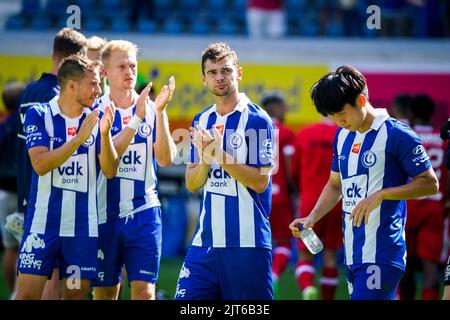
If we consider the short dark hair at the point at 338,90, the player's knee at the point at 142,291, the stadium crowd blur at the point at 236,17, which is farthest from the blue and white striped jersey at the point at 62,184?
the stadium crowd blur at the point at 236,17

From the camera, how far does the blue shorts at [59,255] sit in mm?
6320

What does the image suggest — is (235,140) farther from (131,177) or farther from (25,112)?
(25,112)

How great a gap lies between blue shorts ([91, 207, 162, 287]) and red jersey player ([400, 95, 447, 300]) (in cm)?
311

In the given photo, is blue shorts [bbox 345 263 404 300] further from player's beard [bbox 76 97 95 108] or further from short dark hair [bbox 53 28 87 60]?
short dark hair [bbox 53 28 87 60]

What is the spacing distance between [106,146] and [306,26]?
866 centimetres

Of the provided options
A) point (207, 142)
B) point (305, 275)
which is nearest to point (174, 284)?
point (305, 275)

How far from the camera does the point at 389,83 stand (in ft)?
42.0

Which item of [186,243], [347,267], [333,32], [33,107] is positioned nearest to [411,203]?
[347,267]

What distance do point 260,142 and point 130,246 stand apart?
1.43 metres

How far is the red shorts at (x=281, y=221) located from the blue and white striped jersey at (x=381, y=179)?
456 cm

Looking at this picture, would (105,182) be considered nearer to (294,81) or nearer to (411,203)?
(411,203)

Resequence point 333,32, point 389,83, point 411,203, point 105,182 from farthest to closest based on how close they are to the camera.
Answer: point 333,32 < point 389,83 < point 411,203 < point 105,182

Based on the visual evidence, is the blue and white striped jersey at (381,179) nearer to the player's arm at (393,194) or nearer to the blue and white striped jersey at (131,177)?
the player's arm at (393,194)

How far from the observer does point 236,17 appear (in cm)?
1480
